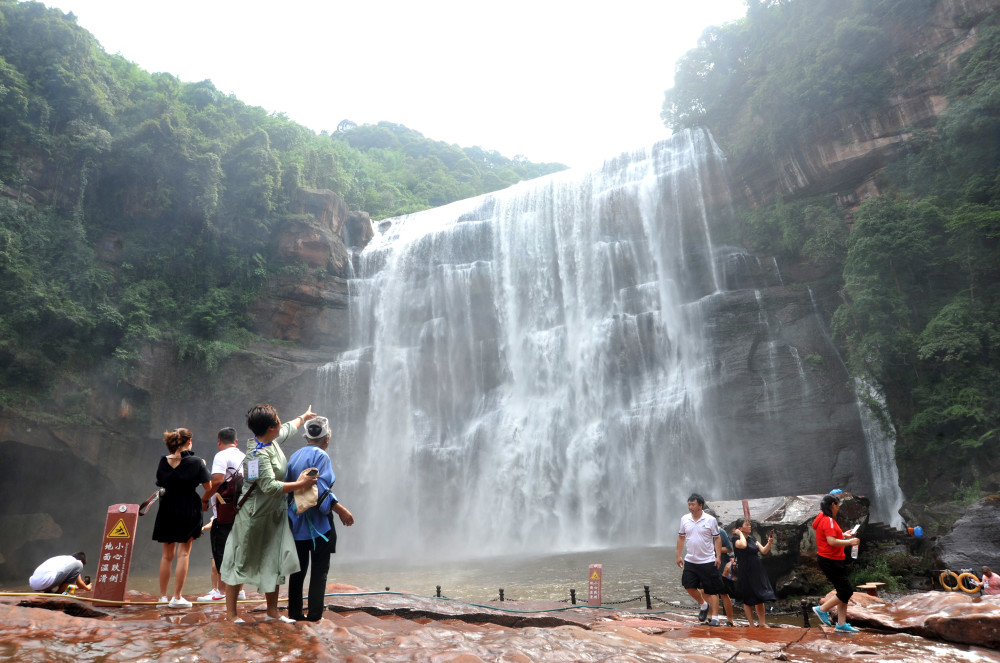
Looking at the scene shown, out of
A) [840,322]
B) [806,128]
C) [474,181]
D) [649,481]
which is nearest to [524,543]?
[649,481]

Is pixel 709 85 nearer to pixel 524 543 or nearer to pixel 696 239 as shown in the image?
pixel 696 239

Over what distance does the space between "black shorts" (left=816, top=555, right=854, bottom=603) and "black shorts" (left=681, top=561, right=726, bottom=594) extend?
1.03m

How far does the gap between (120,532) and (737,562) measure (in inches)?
258

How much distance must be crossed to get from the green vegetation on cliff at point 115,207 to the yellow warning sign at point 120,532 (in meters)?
18.1

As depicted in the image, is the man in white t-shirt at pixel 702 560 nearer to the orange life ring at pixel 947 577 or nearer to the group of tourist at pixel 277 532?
the group of tourist at pixel 277 532

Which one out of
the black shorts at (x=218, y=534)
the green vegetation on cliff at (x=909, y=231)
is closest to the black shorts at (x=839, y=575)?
the black shorts at (x=218, y=534)

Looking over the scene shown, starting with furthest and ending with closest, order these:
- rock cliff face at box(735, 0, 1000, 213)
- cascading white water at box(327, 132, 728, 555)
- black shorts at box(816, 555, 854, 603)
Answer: cascading white water at box(327, 132, 728, 555), rock cliff face at box(735, 0, 1000, 213), black shorts at box(816, 555, 854, 603)

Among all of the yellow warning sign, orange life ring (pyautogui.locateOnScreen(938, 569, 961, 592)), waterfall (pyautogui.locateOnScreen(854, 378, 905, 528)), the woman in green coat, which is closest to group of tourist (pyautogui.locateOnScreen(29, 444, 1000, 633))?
the woman in green coat

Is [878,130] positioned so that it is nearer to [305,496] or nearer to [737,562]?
[737,562]

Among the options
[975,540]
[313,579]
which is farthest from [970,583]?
[313,579]

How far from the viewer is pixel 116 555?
5.62 metres

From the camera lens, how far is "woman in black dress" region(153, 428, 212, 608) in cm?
512

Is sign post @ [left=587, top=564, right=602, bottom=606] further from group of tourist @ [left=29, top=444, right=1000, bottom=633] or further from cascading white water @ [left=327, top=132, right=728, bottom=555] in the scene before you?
cascading white water @ [left=327, top=132, right=728, bottom=555]

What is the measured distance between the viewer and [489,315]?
25.6m
